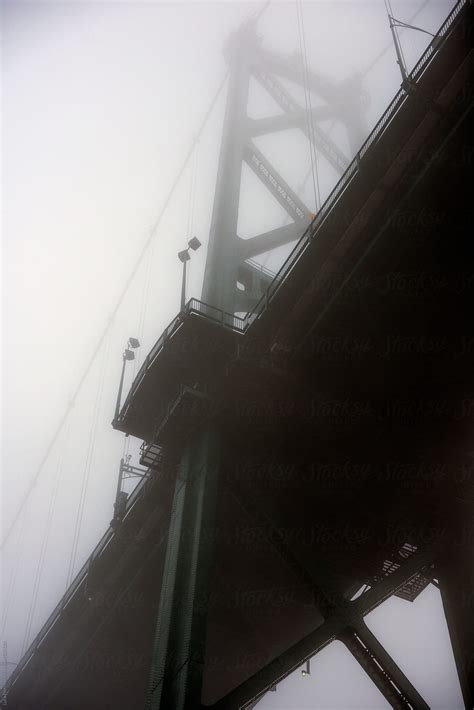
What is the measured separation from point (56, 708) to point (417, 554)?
25.8 m

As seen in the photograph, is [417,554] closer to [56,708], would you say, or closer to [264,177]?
[264,177]

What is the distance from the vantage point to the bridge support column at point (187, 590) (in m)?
9.82

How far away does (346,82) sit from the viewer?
113 feet

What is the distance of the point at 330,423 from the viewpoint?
13539mm

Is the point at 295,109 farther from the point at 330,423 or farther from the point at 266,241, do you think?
the point at 330,423

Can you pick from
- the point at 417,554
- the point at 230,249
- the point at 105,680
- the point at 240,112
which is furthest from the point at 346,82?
the point at 105,680

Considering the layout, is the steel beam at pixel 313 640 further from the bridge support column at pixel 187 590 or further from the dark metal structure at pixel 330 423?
the bridge support column at pixel 187 590

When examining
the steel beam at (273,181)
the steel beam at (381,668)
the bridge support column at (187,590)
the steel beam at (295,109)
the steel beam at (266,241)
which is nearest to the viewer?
the bridge support column at (187,590)

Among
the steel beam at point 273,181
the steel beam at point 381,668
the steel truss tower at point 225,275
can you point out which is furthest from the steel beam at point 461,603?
the steel beam at point 273,181

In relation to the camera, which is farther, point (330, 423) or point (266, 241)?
point (266, 241)

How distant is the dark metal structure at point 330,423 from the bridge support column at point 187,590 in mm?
40

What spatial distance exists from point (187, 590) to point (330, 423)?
529cm

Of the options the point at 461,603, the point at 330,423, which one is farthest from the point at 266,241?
the point at 461,603

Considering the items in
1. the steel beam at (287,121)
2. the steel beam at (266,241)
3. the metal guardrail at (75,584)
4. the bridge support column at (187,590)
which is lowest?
the bridge support column at (187,590)
